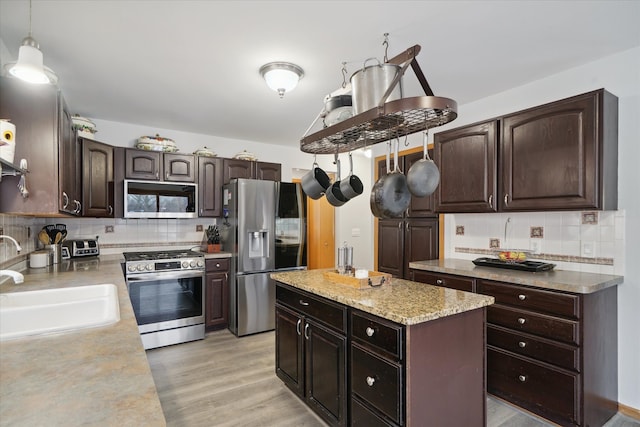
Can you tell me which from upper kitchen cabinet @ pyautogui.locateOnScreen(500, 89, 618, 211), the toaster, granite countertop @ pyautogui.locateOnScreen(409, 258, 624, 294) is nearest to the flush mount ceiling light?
upper kitchen cabinet @ pyautogui.locateOnScreen(500, 89, 618, 211)

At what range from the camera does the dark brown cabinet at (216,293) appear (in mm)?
3814

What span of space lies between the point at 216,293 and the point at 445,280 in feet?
8.25

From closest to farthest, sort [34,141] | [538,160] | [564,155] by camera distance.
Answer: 1. [34,141]
2. [564,155]
3. [538,160]

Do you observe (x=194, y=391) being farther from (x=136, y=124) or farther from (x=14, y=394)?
(x=136, y=124)

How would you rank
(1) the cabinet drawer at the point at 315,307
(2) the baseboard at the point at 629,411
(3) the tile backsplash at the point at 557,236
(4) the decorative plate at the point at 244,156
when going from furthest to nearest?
(4) the decorative plate at the point at 244,156
(3) the tile backsplash at the point at 557,236
(2) the baseboard at the point at 629,411
(1) the cabinet drawer at the point at 315,307

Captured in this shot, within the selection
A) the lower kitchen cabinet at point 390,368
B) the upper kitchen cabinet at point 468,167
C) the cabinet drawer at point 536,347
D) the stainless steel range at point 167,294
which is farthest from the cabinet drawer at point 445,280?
the stainless steel range at point 167,294

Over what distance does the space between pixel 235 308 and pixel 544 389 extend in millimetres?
2947

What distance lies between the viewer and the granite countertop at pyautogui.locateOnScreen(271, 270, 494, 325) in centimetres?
153

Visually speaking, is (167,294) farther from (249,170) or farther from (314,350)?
(314,350)

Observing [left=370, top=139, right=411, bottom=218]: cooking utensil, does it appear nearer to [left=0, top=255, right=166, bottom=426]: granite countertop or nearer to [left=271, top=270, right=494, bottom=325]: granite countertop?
[left=271, top=270, right=494, bottom=325]: granite countertop

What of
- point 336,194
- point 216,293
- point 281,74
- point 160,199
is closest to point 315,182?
point 336,194

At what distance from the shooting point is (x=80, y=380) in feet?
2.79

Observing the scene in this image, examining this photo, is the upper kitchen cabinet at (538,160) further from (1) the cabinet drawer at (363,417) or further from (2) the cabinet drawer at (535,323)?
(1) the cabinet drawer at (363,417)

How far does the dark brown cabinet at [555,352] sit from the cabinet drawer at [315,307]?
1.27 m
